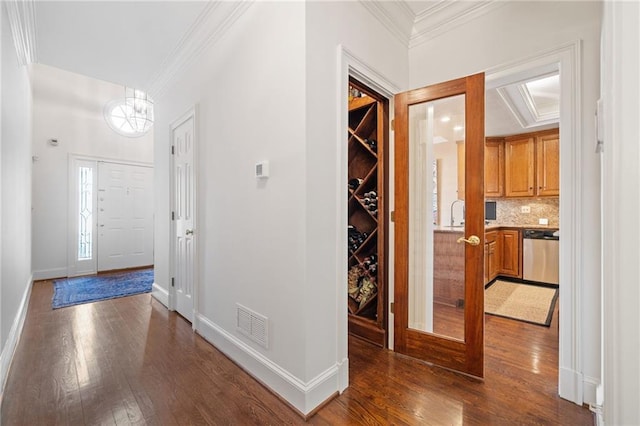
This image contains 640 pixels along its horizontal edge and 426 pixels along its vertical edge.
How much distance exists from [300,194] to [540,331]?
2.81m

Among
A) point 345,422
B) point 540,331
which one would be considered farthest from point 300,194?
point 540,331

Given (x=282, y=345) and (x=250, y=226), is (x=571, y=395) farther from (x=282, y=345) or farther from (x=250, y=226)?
(x=250, y=226)

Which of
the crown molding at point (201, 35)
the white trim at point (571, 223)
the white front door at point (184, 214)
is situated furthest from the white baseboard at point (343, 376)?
the crown molding at point (201, 35)

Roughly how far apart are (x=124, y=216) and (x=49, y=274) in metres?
1.48

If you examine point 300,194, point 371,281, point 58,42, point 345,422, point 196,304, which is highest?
point 58,42

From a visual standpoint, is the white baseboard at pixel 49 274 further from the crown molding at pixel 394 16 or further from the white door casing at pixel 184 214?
the crown molding at pixel 394 16

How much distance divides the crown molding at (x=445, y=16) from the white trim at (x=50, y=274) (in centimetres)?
648

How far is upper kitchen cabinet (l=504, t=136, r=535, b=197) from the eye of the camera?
492cm

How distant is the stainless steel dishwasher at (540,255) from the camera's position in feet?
14.7

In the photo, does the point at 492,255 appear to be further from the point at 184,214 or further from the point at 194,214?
the point at 184,214

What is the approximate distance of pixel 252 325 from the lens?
2016mm

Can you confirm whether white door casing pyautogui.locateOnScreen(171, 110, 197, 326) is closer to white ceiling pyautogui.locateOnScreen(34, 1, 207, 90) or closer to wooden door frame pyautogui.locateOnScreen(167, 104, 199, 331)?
wooden door frame pyautogui.locateOnScreen(167, 104, 199, 331)

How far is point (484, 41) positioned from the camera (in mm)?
2137

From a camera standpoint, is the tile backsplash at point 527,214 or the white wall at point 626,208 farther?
the tile backsplash at point 527,214
